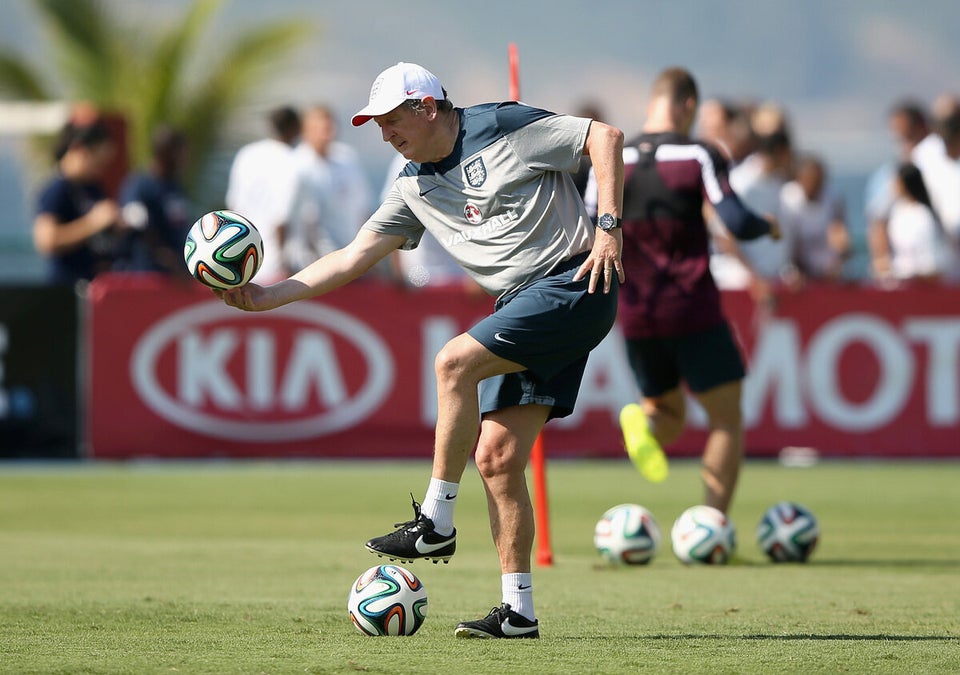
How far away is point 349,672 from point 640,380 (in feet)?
15.0

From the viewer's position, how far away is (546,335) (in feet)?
22.1

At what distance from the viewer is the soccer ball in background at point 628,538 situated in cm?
938

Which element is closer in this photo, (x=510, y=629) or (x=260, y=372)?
(x=510, y=629)

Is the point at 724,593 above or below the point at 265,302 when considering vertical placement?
below

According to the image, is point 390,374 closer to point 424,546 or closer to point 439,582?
point 439,582

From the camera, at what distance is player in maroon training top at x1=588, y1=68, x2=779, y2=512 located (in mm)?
9672

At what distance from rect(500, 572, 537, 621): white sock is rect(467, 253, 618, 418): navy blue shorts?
0.69 meters

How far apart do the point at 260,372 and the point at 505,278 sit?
28.7 feet

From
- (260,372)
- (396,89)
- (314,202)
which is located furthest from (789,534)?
(314,202)

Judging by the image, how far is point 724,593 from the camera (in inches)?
324

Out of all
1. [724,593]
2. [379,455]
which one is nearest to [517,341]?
[724,593]

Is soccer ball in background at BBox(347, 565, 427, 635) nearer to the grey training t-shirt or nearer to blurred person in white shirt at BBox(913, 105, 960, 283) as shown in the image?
the grey training t-shirt

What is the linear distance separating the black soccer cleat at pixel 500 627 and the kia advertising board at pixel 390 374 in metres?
8.67

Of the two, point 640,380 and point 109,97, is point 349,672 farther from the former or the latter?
point 109,97
